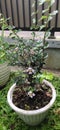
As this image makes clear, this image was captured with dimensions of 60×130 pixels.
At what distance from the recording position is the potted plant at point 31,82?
1.58 meters

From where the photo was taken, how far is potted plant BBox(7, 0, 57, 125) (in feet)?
5.19

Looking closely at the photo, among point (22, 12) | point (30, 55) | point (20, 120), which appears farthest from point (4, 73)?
→ point (22, 12)

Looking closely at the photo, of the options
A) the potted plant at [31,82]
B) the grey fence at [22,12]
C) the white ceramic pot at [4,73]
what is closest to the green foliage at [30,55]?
the potted plant at [31,82]

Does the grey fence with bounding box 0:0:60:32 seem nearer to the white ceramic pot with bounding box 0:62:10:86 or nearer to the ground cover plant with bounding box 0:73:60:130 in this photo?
the white ceramic pot with bounding box 0:62:10:86

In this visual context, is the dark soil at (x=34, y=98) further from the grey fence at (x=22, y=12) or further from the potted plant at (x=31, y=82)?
the grey fence at (x=22, y=12)

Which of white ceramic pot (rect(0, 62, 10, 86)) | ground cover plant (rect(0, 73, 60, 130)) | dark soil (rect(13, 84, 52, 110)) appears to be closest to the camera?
dark soil (rect(13, 84, 52, 110))

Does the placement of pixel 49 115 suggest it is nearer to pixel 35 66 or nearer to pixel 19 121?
pixel 19 121

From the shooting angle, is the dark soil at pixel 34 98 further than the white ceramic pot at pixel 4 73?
No

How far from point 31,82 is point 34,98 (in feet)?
0.59

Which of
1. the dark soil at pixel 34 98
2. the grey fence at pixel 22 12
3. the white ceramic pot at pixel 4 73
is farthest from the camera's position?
the grey fence at pixel 22 12

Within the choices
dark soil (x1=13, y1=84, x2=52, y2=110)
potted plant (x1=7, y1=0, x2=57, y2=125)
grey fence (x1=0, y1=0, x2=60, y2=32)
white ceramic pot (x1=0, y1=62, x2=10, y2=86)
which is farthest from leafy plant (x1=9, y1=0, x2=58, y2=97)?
grey fence (x1=0, y1=0, x2=60, y2=32)

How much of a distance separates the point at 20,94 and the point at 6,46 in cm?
46

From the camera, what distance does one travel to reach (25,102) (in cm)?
175

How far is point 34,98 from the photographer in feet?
5.78
